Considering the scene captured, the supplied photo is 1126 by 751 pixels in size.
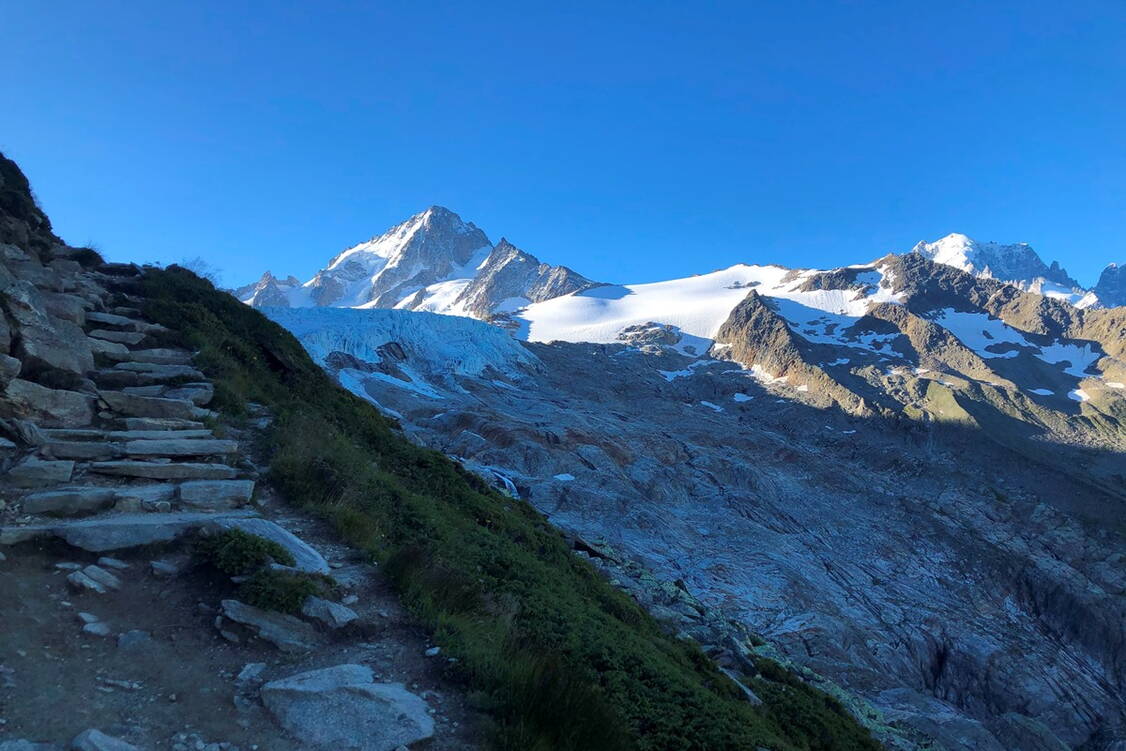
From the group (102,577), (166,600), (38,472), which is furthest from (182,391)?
(166,600)

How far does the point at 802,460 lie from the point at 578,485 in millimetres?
37700

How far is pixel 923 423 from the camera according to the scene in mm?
96188

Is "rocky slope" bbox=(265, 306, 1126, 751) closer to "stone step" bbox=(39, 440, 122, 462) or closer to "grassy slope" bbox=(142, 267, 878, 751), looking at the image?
"grassy slope" bbox=(142, 267, 878, 751)

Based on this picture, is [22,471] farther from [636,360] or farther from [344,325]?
[636,360]

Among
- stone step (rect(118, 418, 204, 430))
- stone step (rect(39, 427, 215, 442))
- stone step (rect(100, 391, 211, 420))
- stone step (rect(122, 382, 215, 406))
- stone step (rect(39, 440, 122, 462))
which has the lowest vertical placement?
stone step (rect(39, 440, 122, 462))

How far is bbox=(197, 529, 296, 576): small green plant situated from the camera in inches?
258

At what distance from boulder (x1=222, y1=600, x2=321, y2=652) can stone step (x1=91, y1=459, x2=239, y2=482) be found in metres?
3.78

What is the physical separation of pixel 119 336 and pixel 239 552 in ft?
34.7

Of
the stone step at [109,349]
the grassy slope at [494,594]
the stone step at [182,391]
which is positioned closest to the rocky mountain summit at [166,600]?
the grassy slope at [494,594]

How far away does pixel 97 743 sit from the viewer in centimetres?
418

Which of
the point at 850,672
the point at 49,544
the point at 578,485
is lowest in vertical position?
the point at 850,672

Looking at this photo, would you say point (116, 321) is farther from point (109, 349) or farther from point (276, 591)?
point (276, 591)

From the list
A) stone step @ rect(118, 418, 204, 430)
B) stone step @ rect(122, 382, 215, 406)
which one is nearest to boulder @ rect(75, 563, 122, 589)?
stone step @ rect(118, 418, 204, 430)

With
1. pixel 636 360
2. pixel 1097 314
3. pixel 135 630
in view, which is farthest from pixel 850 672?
pixel 1097 314
